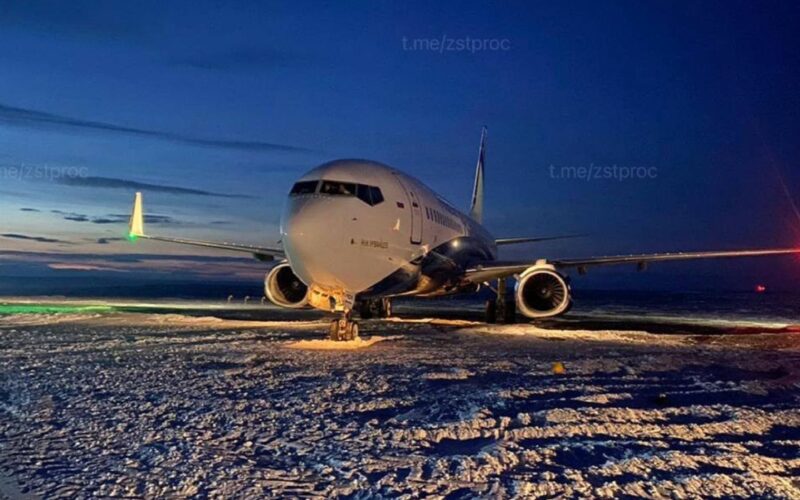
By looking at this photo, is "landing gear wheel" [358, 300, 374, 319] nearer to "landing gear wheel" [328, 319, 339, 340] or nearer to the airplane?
the airplane

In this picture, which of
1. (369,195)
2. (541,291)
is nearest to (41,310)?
(369,195)

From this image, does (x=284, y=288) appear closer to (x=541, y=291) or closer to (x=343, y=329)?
(x=343, y=329)

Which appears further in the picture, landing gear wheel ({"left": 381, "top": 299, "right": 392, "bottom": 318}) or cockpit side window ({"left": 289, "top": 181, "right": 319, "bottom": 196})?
landing gear wheel ({"left": 381, "top": 299, "right": 392, "bottom": 318})

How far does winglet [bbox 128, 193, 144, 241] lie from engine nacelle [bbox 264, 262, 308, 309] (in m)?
5.87

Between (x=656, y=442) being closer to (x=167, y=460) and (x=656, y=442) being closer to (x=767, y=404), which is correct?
(x=767, y=404)

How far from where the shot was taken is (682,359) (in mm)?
11742

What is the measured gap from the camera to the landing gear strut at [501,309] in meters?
21.6

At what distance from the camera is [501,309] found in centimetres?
2158

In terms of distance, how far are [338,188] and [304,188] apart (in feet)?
2.18

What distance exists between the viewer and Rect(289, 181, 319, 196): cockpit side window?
13211mm

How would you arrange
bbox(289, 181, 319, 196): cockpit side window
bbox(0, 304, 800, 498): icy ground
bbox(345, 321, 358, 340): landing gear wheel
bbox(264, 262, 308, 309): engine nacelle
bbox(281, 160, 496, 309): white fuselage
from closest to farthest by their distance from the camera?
bbox(0, 304, 800, 498): icy ground, bbox(281, 160, 496, 309): white fuselage, bbox(289, 181, 319, 196): cockpit side window, bbox(345, 321, 358, 340): landing gear wheel, bbox(264, 262, 308, 309): engine nacelle

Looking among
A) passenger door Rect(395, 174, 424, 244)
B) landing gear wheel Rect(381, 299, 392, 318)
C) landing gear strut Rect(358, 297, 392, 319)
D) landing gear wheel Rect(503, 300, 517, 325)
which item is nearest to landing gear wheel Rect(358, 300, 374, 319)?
landing gear strut Rect(358, 297, 392, 319)

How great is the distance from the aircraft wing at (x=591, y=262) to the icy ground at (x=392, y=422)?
236 inches

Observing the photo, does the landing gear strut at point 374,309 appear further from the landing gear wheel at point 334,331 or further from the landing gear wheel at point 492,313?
the landing gear wheel at point 334,331
